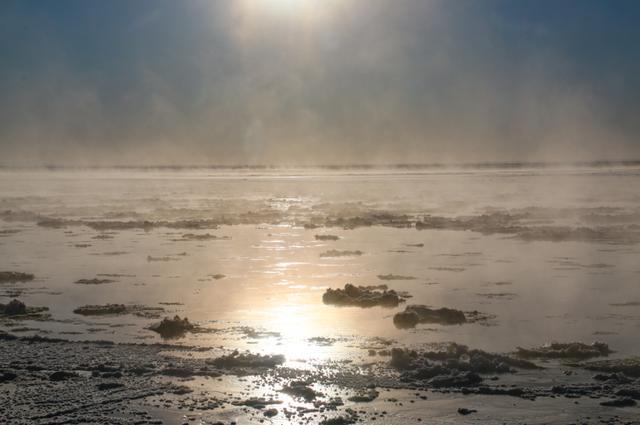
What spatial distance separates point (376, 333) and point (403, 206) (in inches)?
1218

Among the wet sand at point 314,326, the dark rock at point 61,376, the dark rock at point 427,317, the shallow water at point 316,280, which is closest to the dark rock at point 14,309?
the wet sand at point 314,326

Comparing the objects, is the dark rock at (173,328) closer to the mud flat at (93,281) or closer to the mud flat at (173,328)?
the mud flat at (173,328)

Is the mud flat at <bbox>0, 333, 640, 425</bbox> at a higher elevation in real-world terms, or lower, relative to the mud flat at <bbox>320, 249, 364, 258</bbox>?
lower

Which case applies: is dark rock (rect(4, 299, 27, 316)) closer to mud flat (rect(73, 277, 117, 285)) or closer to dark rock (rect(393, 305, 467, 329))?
mud flat (rect(73, 277, 117, 285))

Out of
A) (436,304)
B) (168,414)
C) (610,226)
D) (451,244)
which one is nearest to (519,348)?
(436,304)

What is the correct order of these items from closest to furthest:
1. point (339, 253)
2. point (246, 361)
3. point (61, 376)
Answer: point (61, 376) < point (246, 361) < point (339, 253)

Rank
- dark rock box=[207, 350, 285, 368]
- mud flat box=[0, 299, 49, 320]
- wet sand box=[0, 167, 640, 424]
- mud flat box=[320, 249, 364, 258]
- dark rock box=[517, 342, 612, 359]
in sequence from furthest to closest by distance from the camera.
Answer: mud flat box=[320, 249, 364, 258] < mud flat box=[0, 299, 49, 320] < dark rock box=[517, 342, 612, 359] < dark rock box=[207, 350, 285, 368] < wet sand box=[0, 167, 640, 424]

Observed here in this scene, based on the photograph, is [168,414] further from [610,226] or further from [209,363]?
[610,226]

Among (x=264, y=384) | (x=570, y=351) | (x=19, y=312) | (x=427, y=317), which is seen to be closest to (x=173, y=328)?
(x=264, y=384)

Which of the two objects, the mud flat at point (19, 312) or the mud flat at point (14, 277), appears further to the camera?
the mud flat at point (14, 277)

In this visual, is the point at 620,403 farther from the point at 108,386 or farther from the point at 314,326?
the point at 108,386

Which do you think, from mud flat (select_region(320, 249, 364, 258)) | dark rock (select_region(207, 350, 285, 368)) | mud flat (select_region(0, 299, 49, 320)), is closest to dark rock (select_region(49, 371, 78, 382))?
dark rock (select_region(207, 350, 285, 368))

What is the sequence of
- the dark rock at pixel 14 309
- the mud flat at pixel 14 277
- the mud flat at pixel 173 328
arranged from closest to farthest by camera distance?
the mud flat at pixel 173 328, the dark rock at pixel 14 309, the mud flat at pixel 14 277

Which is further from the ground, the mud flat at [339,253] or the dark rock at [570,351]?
the mud flat at [339,253]
